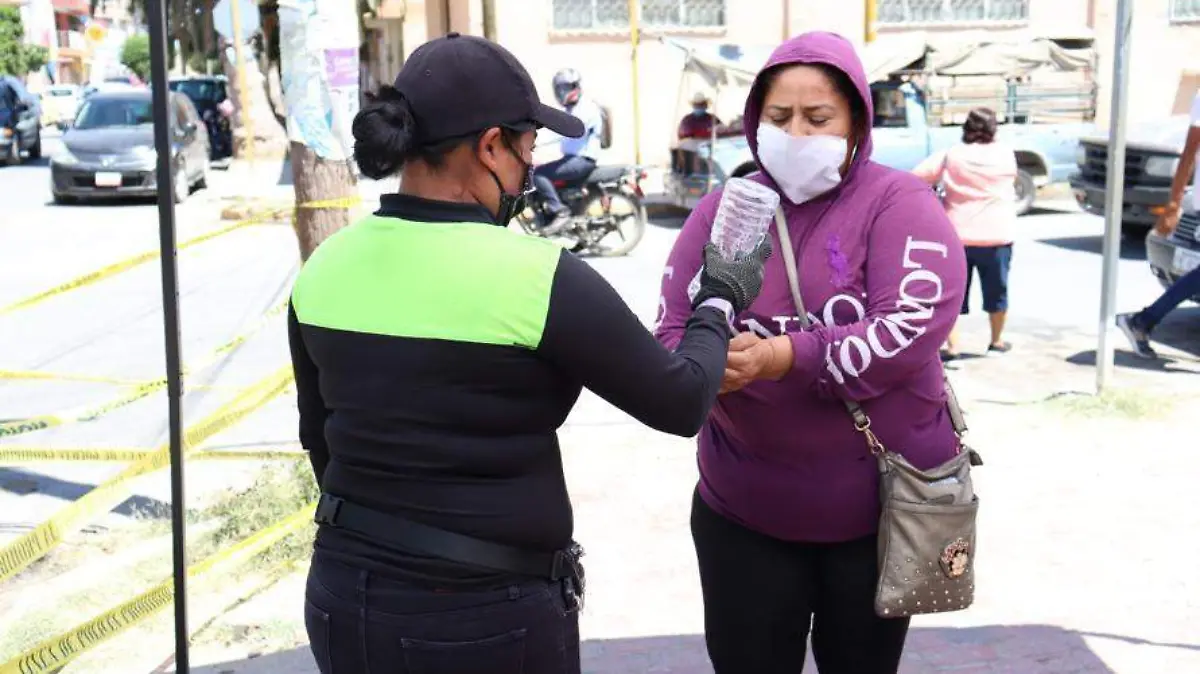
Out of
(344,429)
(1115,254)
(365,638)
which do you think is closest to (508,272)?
(344,429)

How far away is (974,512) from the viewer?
2609 mm

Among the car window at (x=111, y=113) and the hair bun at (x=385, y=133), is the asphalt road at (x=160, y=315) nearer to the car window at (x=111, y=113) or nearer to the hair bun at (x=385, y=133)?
Answer: the car window at (x=111, y=113)

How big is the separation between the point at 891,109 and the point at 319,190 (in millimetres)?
10991

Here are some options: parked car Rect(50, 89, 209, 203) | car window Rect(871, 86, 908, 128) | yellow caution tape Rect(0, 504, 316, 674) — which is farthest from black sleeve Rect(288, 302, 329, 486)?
parked car Rect(50, 89, 209, 203)

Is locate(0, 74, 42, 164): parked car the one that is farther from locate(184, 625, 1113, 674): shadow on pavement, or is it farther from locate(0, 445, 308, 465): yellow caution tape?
locate(184, 625, 1113, 674): shadow on pavement

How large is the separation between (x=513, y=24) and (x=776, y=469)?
789 inches

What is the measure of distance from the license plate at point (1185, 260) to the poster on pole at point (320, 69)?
5.43 m

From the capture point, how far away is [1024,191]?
1591 centimetres

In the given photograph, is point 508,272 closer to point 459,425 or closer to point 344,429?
point 459,425

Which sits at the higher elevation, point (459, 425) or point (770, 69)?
point (770, 69)

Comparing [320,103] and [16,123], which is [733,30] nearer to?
[16,123]

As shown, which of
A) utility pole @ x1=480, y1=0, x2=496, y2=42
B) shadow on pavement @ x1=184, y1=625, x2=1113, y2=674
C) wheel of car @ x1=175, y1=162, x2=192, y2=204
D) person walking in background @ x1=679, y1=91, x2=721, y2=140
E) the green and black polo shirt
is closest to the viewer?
the green and black polo shirt

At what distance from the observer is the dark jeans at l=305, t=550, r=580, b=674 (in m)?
2.04

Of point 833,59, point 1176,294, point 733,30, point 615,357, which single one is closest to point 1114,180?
point 1176,294
